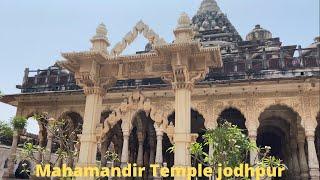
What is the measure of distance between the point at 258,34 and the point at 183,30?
64.4 ft

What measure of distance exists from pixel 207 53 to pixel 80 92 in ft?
40.0

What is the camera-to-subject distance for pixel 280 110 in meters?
19.3

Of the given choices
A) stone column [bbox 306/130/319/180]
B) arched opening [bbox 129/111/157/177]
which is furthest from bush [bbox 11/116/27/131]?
stone column [bbox 306/130/319/180]

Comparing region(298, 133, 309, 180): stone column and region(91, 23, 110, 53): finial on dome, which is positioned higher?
region(91, 23, 110, 53): finial on dome

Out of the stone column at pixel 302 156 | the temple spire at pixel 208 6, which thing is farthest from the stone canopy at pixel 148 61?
the temple spire at pixel 208 6

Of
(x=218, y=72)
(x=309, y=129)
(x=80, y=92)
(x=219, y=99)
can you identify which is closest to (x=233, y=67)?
(x=218, y=72)

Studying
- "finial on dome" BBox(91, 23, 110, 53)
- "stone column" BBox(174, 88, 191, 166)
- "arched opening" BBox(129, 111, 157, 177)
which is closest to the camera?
"stone column" BBox(174, 88, 191, 166)

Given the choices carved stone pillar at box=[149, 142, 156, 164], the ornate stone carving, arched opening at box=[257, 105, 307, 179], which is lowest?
carved stone pillar at box=[149, 142, 156, 164]

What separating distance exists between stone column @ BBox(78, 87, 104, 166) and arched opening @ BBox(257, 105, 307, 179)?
1199 centimetres

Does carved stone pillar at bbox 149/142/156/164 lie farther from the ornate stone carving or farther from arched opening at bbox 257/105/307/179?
the ornate stone carving

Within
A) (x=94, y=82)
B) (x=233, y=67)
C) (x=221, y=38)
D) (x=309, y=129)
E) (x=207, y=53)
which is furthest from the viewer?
(x=221, y=38)

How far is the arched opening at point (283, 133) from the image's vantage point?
62.2 ft

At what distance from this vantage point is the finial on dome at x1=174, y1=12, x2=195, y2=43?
9.45 meters

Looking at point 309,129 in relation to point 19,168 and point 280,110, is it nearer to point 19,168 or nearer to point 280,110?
point 280,110
